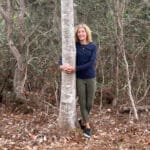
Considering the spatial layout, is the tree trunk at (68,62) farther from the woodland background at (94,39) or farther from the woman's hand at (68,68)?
the woodland background at (94,39)

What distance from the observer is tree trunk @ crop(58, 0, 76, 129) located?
6277mm

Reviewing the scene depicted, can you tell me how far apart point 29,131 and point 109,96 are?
3023 mm

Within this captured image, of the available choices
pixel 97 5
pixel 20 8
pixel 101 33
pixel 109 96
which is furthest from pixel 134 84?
pixel 20 8

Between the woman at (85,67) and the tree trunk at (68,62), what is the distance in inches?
5.2

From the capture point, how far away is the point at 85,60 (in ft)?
21.2

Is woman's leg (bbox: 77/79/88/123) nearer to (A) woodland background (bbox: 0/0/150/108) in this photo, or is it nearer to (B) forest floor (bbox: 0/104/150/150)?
(B) forest floor (bbox: 0/104/150/150)

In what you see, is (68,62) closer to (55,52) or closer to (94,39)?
(55,52)

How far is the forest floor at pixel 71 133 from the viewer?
20.4 ft

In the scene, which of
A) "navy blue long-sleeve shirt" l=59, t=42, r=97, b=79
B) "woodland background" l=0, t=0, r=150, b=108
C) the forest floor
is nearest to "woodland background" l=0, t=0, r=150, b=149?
"woodland background" l=0, t=0, r=150, b=108

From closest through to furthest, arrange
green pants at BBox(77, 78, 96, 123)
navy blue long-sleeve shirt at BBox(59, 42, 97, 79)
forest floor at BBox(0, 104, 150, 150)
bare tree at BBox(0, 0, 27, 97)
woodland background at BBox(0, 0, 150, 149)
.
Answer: forest floor at BBox(0, 104, 150, 150)
navy blue long-sleeve shirt at BBox(59, 42, 97, 79)
green pants at BBox(77, 78, 96, 123)
bare tree at BBox(0, 0, 27, 97)
woodland background at BBox(0, 0, 150, 149)

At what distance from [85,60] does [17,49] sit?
2566mm

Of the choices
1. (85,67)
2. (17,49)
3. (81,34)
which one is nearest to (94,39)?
(17,49)

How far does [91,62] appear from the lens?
6383 mm

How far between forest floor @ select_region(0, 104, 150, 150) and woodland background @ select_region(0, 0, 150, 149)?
567 mm
